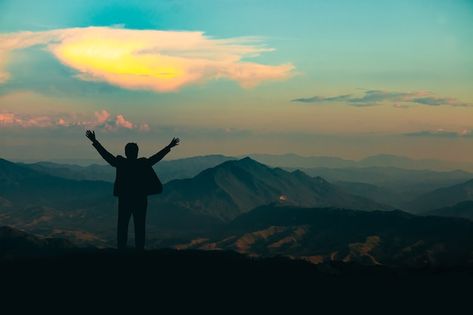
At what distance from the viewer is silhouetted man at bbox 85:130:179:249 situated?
43.1 metres

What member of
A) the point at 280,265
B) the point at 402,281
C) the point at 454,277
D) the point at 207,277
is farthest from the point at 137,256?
the point at 454,277

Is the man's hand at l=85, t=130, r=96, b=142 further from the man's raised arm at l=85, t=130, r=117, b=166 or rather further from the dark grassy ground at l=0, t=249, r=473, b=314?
the dark grassy ground at l=0, t=249, r=473, b=314

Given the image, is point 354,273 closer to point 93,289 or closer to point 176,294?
point 176,294

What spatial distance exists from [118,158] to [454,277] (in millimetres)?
24210

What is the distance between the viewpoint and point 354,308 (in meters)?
30.1

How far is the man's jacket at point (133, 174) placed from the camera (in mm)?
43375

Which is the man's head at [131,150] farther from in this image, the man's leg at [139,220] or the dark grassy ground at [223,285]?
the dark grassy ground at [223,285]

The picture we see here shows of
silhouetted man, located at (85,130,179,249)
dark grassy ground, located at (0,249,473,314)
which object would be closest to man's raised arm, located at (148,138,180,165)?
silhouetted man, located at (85,130,179,249)

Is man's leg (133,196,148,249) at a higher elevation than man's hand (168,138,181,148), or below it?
below

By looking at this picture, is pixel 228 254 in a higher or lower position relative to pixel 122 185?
lower

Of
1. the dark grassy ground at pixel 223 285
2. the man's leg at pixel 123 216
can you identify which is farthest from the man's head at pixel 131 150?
the dark grassy ground at pixel 223 285

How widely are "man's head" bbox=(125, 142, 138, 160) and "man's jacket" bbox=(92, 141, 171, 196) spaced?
27 centimetres

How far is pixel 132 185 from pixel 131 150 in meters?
2.60

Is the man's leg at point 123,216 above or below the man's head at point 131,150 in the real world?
Result: below
